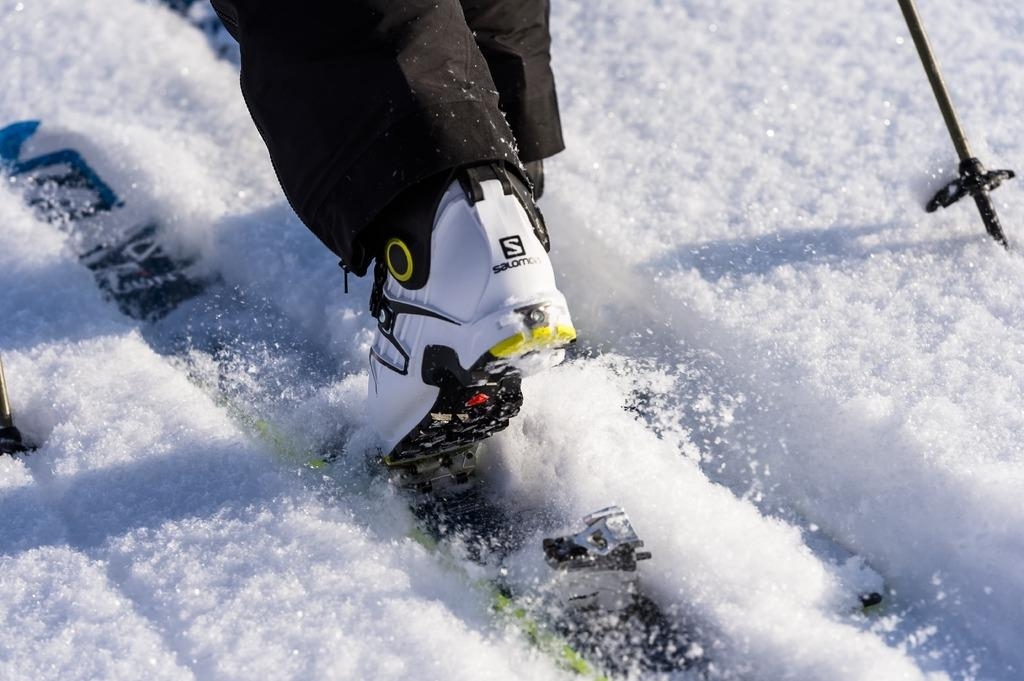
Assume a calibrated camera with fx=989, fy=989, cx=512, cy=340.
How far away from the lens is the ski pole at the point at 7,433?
1.87 metres

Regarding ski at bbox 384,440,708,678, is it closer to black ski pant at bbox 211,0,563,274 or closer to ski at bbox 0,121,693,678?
ski at bbox 0,121,693,678

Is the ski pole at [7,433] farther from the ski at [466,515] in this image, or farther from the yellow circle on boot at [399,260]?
the yellow circle on boot at [399,260]

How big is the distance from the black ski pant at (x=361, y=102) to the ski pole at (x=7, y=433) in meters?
0.73

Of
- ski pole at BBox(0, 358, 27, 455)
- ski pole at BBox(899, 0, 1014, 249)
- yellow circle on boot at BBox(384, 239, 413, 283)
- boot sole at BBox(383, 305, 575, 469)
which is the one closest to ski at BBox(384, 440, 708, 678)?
boot sole at BBox(383, 305, 575, 469)

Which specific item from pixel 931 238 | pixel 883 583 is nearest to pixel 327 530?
pixel 883 583

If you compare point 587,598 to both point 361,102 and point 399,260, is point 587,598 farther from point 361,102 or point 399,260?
point 361,102

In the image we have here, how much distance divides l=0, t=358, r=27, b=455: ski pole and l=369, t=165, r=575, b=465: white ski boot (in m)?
0.75

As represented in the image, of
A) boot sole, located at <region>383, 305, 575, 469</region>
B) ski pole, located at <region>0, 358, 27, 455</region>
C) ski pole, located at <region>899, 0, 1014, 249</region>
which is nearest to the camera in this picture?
boot sole, located at <region>383, 305, 575, 469</region>

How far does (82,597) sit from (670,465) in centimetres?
101

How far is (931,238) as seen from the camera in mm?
2264

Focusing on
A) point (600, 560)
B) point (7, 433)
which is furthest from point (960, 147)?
point (7, 433)

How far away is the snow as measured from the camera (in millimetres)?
1538

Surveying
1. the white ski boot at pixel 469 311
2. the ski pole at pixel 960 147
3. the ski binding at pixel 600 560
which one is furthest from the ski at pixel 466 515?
the ski pole at pixel 960 147

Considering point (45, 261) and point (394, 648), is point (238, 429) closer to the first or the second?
point (394, 648)
